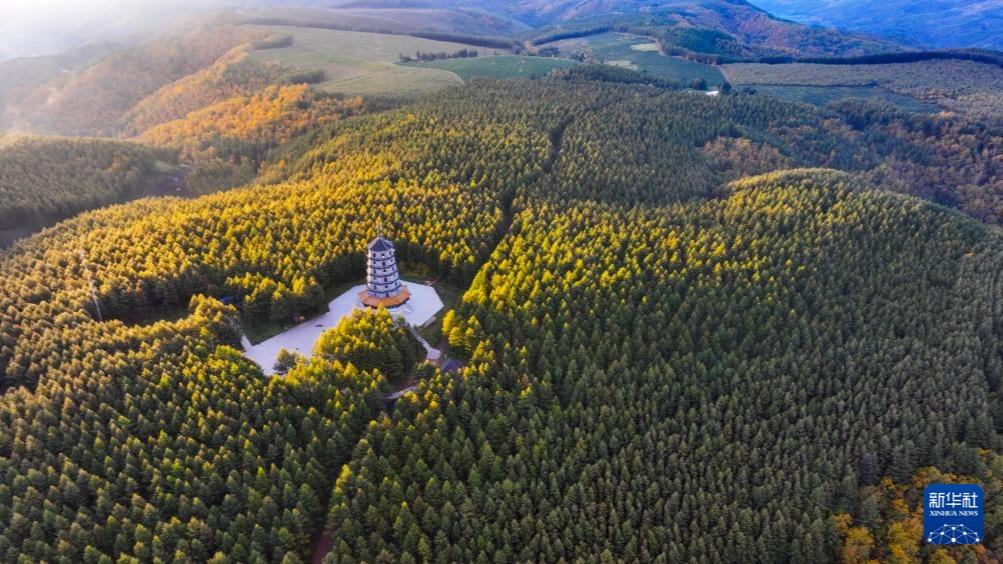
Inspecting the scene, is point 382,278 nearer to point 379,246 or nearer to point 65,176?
point 379,246

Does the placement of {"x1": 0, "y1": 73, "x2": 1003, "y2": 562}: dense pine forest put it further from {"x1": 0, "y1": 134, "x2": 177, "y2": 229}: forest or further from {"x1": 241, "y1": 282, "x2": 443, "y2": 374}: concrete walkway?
{"x1": 0, "y1": 134, "x2": 177, "y2": 229}: forest

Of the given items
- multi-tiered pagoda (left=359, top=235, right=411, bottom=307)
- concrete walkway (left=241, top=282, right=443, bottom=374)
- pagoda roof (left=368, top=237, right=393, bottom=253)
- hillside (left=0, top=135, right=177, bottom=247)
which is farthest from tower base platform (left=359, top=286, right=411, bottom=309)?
hillside (left=0, top=135, right=177, bottom=247)

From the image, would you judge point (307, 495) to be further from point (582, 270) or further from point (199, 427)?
point (582, 270)

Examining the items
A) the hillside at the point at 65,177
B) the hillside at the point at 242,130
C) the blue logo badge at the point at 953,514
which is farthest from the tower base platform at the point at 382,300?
the hillside at the point at 65,177

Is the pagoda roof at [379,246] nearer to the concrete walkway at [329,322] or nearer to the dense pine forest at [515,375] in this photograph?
the concrete walkway at [329,322]

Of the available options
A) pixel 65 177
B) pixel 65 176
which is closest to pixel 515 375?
pixel 65 177

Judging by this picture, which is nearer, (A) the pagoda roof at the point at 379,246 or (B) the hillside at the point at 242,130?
(A) the pagoda roof at the point at 379,246

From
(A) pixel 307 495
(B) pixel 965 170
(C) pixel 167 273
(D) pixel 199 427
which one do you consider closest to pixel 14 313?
(C) pixel 167 273

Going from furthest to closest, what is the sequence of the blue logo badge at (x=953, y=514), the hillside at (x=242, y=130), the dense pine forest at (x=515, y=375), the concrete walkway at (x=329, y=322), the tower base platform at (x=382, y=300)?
1. the hillside at (x=242, y=130)
2. the tower base platform at (x=382, y=300)
3. the concrete walkway at (x=329, y=322)
4. the blue logo badge at (x=953, y=514)
5. the dense pine forest at (x=515, y=375)
